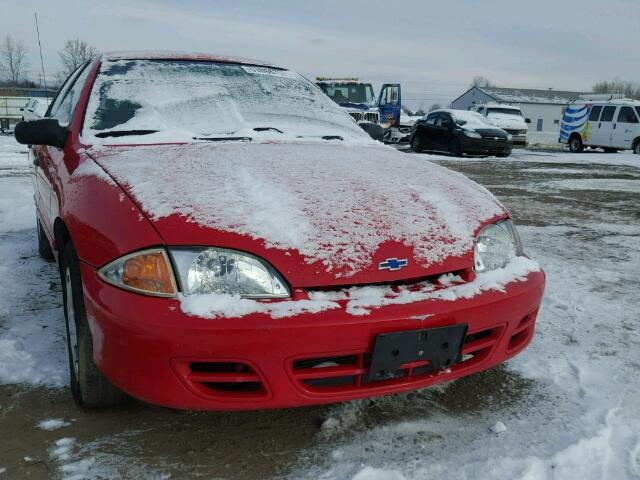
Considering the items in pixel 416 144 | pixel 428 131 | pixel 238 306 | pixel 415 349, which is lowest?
pixel 416 144

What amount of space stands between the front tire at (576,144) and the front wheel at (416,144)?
588 centimetres

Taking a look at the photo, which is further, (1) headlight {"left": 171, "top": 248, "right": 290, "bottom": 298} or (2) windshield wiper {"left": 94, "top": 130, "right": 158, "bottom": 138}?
(2) windshield wiper {"left": 94, "top": 130, "right": 158, "bottom": 138}

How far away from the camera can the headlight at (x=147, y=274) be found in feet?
5.31

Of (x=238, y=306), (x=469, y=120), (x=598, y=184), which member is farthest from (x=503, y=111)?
(x=238, y=306)

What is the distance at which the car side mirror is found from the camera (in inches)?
94.9

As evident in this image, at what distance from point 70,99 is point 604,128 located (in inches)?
718

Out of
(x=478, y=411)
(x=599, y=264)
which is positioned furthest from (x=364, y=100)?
(x=478, y=411)

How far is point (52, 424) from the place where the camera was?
1.95 meters

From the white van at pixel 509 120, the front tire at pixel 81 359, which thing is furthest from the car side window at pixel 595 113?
the front tire at pixel 81 359

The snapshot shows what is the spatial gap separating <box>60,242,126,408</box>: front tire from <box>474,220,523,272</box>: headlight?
1.32 m

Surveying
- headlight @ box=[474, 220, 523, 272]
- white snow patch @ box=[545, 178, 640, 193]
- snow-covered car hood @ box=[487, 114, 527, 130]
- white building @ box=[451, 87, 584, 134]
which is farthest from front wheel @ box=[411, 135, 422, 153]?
white building @ box=[451, 87, 584, 134]

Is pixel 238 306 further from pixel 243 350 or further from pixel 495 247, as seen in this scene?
pixel 495 247

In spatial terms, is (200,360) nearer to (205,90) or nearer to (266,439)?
(266,439)

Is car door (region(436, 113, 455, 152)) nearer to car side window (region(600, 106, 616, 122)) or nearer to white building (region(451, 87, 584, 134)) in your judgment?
car side window (region(600, 106, 616, 122))
